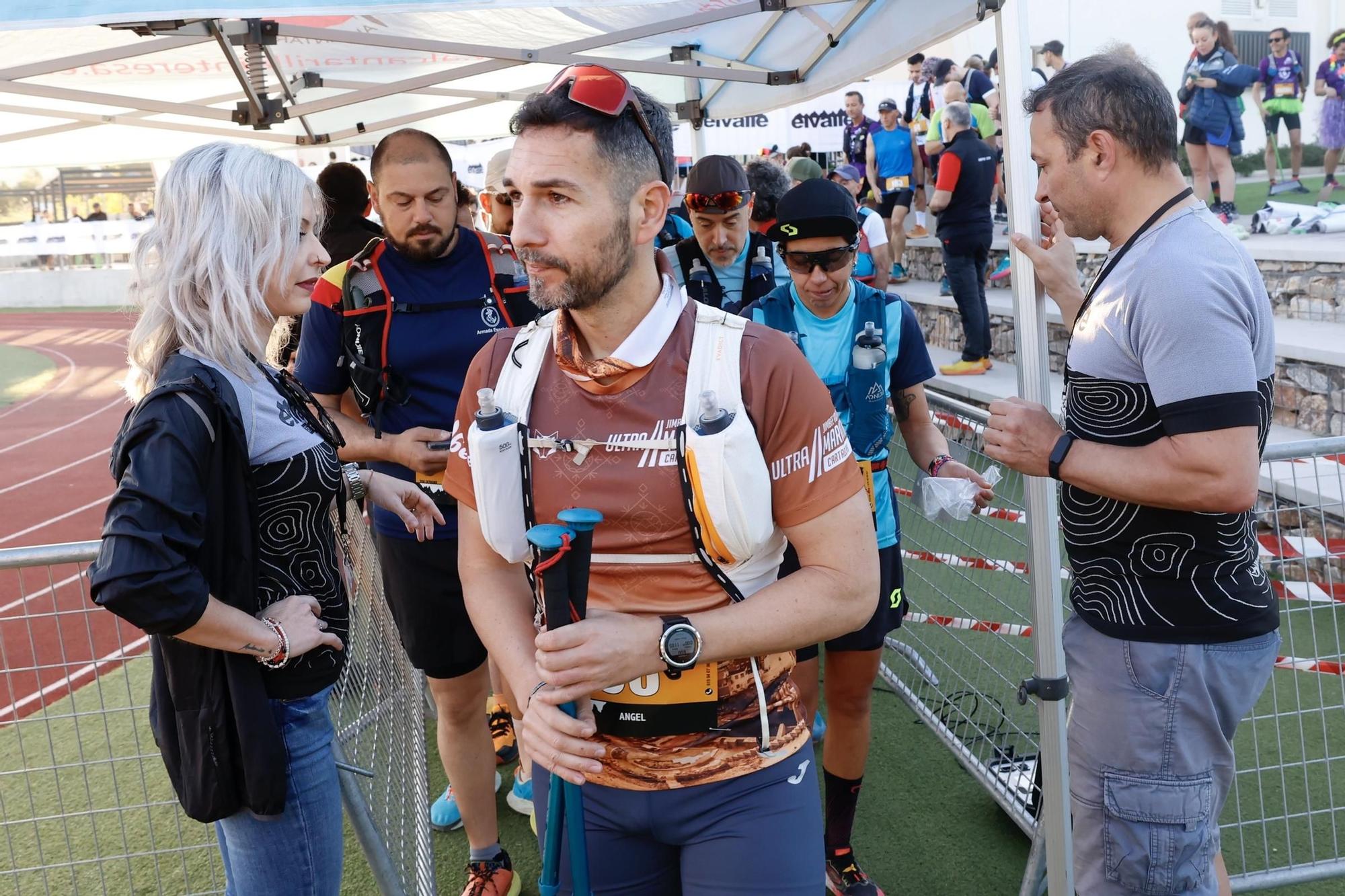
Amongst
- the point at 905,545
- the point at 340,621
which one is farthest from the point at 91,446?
the point at 340,621

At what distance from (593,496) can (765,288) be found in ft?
8.00

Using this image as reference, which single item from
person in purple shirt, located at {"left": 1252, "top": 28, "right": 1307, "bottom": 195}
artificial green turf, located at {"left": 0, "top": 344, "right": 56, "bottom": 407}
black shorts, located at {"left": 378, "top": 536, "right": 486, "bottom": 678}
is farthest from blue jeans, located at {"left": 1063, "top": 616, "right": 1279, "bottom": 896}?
artificial green turf, located at {"left": 0, "top": 344, "right": 56, "bottom": 407}

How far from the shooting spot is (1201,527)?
2033 mm

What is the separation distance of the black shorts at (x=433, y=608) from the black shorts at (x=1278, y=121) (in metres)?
14.1

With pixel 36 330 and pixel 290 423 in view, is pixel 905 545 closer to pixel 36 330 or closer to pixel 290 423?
pixel 290 423

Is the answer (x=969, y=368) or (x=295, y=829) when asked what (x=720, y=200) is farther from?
(x=969, y=368)

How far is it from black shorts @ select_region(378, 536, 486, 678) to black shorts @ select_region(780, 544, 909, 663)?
0.99 meters

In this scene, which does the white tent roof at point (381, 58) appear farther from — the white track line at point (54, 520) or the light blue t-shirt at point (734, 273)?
the white track line at point (54, 520)

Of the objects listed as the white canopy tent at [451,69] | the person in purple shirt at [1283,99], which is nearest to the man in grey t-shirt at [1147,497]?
the white canopy tent at [451,69]

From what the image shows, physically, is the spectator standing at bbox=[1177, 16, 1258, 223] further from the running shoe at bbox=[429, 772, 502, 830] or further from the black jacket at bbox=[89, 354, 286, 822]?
the black jacket at bbox=[89, 354, 286, 822]

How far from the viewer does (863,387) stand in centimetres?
305

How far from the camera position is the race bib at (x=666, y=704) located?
5.35ft

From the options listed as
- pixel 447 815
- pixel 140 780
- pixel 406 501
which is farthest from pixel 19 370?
pixel 406 501

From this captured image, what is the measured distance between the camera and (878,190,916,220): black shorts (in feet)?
40.6
